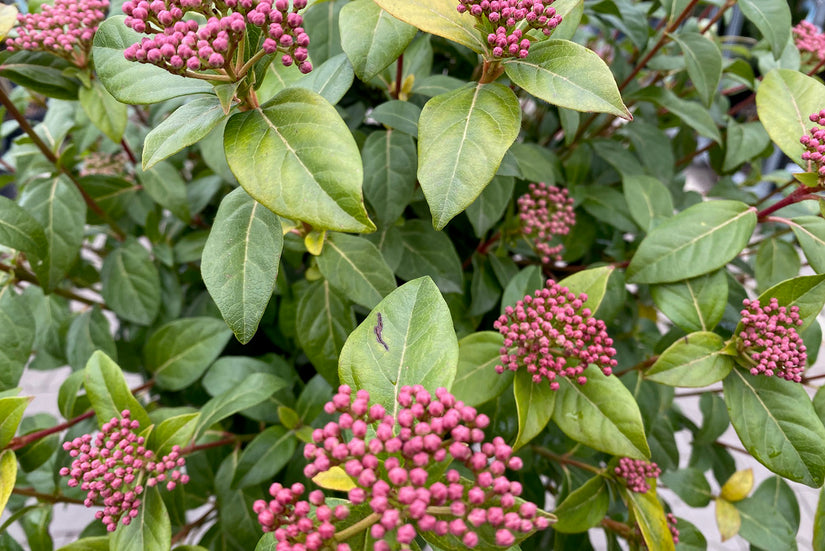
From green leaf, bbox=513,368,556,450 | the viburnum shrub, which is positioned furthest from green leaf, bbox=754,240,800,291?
green leaf, bbox=513,368,556,450

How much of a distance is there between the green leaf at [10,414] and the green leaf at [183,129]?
16.3 inches

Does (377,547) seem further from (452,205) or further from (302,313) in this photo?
(302,313)

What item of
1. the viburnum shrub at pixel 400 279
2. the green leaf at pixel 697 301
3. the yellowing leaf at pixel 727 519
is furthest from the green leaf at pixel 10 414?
the yellowing leaf at pixel 727 519

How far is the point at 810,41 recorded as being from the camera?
3.62 feet

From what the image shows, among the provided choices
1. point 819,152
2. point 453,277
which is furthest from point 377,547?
point 819,152

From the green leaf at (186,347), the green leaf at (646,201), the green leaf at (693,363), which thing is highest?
the green leaf at (646,201)

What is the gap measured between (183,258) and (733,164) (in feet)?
3.65

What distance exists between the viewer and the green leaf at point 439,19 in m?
0.56

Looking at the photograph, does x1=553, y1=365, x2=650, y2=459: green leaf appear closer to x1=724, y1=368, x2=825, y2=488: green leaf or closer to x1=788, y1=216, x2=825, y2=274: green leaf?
x1=724, y1=368, x2=825, y2=488: green leaf

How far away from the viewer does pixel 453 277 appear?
35.4 inches

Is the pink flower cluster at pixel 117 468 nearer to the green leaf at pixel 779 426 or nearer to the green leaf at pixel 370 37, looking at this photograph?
the green leaf at pixel 370 37

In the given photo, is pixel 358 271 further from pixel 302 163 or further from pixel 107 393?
pixel 107 393

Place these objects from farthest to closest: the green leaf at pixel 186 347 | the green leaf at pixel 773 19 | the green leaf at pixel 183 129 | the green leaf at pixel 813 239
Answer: the green leaf at pixel 186 347 → the green leaf at pixel 773 19 → the green leaf at pixel 813 239 → the green leaf at pixel 183 129

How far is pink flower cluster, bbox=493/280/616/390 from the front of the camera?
653 millimetres
